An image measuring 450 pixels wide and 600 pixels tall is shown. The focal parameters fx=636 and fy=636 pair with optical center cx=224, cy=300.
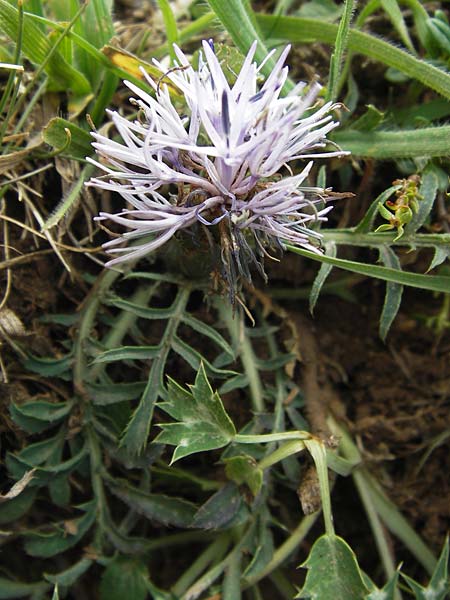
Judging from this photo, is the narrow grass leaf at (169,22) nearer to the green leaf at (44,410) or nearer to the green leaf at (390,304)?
the green leaf at (390,304)

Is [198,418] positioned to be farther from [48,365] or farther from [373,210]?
[373,210]

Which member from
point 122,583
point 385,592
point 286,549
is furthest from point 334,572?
point 122,583

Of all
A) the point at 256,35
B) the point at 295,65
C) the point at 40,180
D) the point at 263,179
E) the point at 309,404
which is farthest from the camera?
the point at 295,65

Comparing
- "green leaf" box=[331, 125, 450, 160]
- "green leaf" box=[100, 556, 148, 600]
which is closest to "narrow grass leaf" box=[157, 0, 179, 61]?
"green leaf" box=[331, 125, 450, 160]

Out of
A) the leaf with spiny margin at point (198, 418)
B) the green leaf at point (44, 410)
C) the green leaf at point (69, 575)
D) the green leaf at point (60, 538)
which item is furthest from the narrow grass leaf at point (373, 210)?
the green leaf at point (69, 575)

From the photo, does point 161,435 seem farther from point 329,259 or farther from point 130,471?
point 329,259

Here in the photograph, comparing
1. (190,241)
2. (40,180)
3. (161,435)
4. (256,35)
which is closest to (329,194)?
(190,241)
